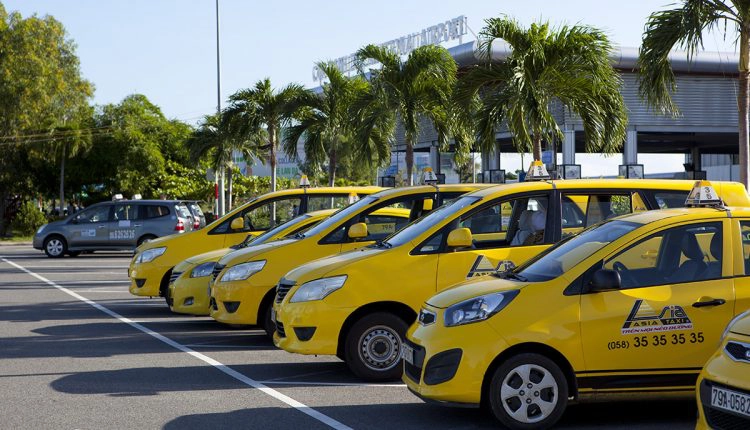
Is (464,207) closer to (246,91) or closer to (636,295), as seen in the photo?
(636,295)

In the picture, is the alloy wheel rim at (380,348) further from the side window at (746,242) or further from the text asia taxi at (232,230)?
the text asia taxi at (232,230)

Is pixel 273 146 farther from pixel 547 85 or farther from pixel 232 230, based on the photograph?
pixel 232 230


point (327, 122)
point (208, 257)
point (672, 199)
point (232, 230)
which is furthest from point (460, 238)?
point (327, 122)

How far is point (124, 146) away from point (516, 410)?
4508cm

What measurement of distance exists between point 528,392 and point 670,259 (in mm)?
1437

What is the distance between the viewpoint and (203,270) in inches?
517

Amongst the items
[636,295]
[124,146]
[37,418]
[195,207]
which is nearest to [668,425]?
[636,295]

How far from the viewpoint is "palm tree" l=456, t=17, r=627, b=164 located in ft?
57.6

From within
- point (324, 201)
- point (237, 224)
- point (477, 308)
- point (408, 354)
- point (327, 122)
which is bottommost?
point (408, 354)

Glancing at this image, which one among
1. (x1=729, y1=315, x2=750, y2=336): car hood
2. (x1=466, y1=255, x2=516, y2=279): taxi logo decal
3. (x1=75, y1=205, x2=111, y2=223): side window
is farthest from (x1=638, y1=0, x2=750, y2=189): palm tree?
(x1=75, y1=205, x2=111, y2=223): side window

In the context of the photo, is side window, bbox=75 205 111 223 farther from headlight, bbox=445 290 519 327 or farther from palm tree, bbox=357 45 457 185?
headlight, bbox=445 290 519 327

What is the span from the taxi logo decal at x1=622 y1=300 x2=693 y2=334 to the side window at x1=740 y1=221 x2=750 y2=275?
24.5 inches

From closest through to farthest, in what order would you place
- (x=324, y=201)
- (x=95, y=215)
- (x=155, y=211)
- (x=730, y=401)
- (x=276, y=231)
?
(x=730, y=401), (x=276, y=231), (x=324, y=201), (x=155, y=211), (x=95, y=215)

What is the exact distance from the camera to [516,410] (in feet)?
22.3
